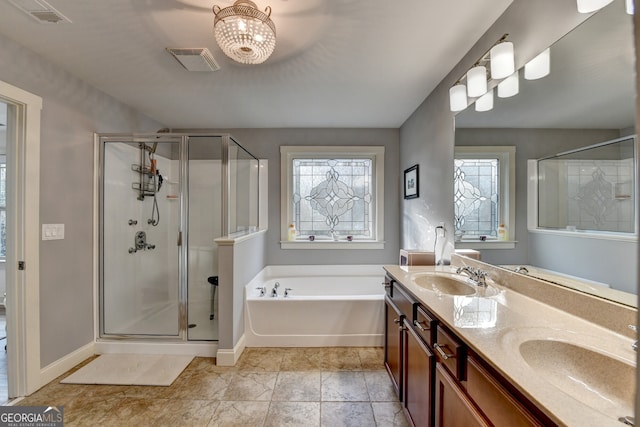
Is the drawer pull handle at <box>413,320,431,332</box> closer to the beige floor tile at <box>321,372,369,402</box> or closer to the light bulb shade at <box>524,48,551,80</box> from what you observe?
the beige floor tile at <box>321,372,369,402</box>

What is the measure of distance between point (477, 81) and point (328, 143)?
2114 millimetres

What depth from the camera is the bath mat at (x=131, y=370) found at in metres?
2.07

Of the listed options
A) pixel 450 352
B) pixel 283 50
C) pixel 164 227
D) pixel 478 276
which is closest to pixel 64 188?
pixel 164 227

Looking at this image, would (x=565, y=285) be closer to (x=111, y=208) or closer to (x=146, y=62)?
(x=146, y=62)

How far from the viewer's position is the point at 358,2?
4.89 feet

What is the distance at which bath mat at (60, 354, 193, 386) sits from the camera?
2.07 meters

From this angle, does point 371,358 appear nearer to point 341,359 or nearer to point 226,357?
point 341,359

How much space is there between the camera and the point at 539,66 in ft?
4.44

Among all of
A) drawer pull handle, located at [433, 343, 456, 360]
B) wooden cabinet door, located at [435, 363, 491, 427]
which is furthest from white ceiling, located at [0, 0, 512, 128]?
wooden cabinet door, located at [435, 363, 491, 427]

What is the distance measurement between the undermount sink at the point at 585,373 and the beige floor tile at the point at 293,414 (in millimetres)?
1355

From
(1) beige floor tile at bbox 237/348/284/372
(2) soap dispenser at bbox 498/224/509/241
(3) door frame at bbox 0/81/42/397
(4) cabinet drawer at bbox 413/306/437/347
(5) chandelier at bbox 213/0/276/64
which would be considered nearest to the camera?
(4) cabinet drawer at bbox 413/306/437/347

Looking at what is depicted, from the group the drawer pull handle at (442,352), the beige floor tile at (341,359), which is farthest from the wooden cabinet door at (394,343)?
the drawer pull handle at (442,352)

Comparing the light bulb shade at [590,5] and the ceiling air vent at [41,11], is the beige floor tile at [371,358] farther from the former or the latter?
the ceiling air vent at [41,11]

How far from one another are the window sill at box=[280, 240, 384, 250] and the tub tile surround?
2.12 m
